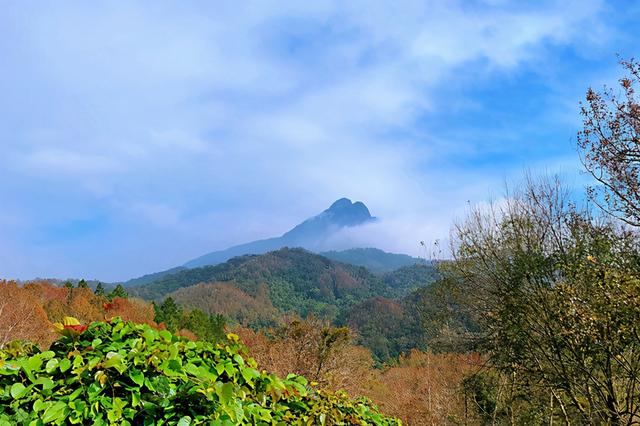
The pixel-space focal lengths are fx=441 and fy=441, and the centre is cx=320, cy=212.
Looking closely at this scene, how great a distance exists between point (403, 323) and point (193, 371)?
Result: 68370 mm

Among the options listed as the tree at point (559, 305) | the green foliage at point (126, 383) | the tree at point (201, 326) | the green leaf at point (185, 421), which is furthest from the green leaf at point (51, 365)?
the tree at point (201, 326)

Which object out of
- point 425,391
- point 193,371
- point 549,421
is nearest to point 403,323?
point 425,391

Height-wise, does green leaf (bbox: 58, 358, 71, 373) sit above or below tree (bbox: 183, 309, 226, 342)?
above

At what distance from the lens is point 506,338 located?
9.51 meters

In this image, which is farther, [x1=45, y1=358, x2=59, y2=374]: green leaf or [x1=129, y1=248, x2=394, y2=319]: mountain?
[x1=129, y1=248, x2=394, y2=319]: mountain

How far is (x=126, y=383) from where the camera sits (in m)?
1.71

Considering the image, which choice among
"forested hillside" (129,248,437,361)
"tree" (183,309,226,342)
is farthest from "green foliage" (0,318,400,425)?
"forested hillside" (129,248,437,361)

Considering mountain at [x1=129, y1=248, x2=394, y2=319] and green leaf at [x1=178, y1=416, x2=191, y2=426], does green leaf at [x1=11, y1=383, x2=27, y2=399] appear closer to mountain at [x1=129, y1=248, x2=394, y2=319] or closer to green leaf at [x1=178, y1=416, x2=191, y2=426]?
green leaf at [x1=178, y1=416, x2=191, y2=426]

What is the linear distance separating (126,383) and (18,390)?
1.22ft

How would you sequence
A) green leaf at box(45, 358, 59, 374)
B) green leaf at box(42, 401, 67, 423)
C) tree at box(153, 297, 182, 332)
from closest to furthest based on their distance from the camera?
green leaf at box(42, 401, 67, 423) → green leaf at box(45, 358, 59, 374) → tree at box(153, 297, 182, 332)

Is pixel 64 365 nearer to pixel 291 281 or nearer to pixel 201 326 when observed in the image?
pixel 201 326

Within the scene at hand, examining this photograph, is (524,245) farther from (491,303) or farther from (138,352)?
(138,352)

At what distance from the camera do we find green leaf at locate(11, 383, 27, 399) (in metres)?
1.61

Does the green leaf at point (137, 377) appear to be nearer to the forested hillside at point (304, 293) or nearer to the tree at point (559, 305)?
the tree at point (559, 305)
